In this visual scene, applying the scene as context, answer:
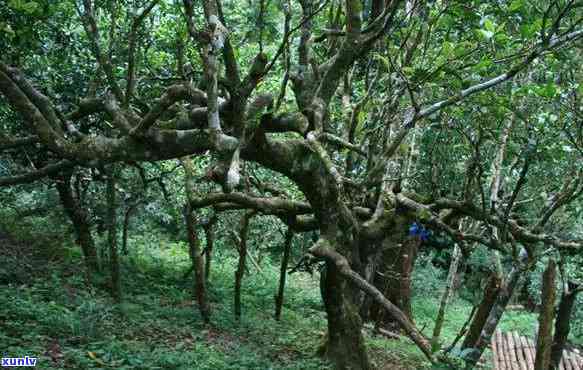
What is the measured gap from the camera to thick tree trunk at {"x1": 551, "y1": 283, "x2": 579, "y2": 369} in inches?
223

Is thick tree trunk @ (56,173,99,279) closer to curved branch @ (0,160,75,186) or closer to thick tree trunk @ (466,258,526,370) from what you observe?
curved branch @ (0,160,75,186)

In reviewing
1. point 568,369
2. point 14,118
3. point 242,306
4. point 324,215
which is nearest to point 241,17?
point 14,118

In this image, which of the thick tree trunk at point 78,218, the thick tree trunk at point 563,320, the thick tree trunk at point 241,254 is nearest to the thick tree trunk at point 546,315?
the thick tree trunk at point 563,320

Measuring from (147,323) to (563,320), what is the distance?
5.20 meters

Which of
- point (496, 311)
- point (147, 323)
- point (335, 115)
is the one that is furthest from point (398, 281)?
point (496, 311)

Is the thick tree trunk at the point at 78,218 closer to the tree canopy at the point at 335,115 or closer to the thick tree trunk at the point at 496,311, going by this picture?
the tree canopy at the point at 335,115

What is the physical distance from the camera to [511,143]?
807cm

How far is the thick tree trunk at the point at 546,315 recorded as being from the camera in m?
4.48

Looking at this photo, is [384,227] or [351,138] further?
[351,138]

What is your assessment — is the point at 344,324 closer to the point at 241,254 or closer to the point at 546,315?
the point at 546,315

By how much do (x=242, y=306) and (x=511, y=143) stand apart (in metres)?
5.51

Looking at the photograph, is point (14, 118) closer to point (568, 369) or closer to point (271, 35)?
point (271, 35)

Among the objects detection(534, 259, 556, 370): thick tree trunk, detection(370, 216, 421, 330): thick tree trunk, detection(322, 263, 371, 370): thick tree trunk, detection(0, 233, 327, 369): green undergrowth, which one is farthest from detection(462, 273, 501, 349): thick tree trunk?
detection(370, 216, 421, 330): thick tree trunk

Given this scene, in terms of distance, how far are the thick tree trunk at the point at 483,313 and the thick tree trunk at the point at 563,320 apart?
26.4 inches
